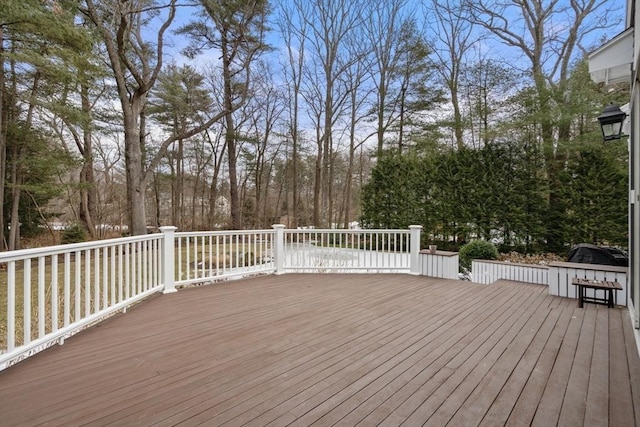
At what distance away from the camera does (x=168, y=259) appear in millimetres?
4270

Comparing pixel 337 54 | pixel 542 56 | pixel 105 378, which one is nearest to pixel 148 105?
pixel 337 54

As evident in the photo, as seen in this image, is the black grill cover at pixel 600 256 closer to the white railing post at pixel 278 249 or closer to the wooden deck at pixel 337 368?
the wooden deck at pixel 337 368

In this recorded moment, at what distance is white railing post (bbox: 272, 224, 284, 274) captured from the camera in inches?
215

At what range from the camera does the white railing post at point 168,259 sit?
4199 mm

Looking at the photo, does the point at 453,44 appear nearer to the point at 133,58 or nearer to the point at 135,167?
the point at 133,58

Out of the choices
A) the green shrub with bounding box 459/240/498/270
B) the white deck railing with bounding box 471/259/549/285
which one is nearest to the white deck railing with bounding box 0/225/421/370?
the white deck railing with bounding box 471/259/549/285

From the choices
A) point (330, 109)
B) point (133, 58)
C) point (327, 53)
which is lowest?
point (330, 109)

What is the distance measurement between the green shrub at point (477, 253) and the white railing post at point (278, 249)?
455 centimetres

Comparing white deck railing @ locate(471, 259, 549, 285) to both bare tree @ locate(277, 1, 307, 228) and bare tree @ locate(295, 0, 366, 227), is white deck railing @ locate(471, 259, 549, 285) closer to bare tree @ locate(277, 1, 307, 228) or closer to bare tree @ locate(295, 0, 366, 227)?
bare tree @ locate(295, 0, 366, 227)

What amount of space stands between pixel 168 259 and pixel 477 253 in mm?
6630

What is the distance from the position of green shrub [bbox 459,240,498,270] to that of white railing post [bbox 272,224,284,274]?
4.55 m

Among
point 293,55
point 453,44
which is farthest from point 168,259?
point 453,44

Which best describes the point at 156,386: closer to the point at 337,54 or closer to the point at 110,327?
the point at 110,327

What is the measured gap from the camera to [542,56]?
10586 mm
